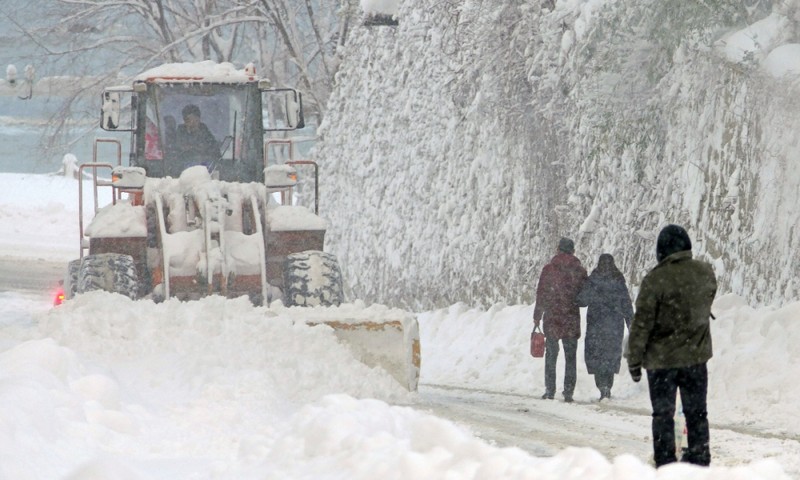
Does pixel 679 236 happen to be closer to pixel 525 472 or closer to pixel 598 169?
pixel 525 472

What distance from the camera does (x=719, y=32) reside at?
1329 centimetres

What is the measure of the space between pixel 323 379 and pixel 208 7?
65.6ft

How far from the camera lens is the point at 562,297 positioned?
12.6 m

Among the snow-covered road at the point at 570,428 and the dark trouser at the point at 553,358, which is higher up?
the dark trouser at the point at 553,358

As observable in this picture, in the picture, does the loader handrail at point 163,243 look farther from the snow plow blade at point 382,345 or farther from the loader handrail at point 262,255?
the snow plow blade at point 382,345

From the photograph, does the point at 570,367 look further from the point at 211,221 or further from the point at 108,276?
the point at 108,276

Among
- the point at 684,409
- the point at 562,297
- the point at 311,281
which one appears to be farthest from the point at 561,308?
A: the point at 684,409

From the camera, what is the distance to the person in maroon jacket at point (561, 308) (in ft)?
41.4

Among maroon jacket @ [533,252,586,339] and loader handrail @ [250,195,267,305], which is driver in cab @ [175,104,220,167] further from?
maroon jacket @ [533,252,586,339]

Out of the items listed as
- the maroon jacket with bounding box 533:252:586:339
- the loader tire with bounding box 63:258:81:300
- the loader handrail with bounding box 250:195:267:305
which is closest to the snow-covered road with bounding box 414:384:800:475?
the maroon jacket with bounding box 533:252:586:339

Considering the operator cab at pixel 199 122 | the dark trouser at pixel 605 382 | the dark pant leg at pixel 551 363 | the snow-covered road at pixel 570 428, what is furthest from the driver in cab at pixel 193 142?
Result: the dark trouser at pixel 605 382

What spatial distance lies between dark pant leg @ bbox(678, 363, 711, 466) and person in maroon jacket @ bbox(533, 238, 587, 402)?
16.2 ft

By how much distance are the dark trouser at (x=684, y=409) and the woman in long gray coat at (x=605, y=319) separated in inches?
191

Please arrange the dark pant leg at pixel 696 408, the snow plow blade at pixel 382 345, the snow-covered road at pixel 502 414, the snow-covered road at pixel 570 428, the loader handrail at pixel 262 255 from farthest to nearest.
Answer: the loader handrail at pixel 262 255
the snow plow blade at pixel 382 345
the snow-covered road at pixel 570 428
the snow-covered road at pixel 502 414
the dark pant leg at pixel 696 408
